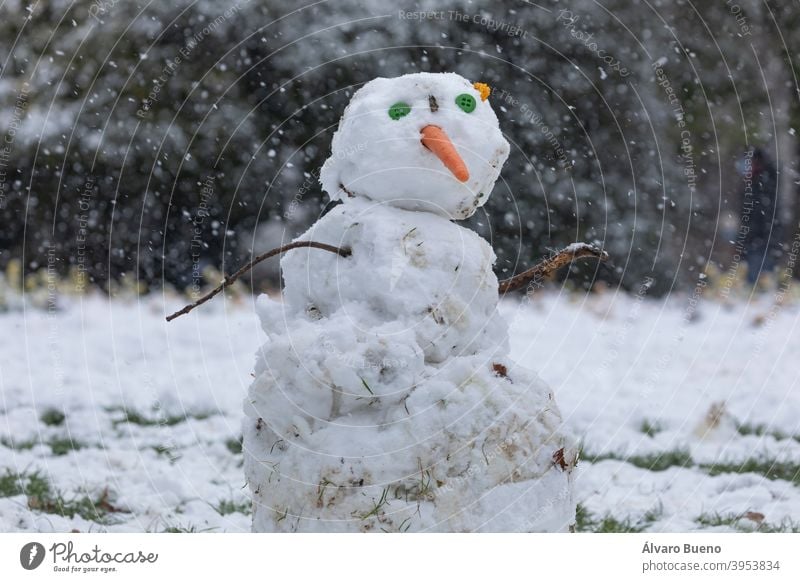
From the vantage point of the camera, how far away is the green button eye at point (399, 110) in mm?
2090

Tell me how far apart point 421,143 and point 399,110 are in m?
0.10

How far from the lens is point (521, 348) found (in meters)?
5.06

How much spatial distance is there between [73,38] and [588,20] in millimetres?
3099

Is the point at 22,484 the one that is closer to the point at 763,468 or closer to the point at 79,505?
the point at 79,505

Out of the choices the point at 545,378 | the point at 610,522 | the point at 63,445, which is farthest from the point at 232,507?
the point at 545,378

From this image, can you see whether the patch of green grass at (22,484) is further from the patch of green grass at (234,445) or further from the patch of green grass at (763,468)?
the patch of green grass at (763,468)

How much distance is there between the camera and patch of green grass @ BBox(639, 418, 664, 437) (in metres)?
3.81

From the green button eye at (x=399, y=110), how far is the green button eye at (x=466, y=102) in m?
0.12

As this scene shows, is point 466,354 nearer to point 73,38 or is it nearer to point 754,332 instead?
point 754,332

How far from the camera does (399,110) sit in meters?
2.09

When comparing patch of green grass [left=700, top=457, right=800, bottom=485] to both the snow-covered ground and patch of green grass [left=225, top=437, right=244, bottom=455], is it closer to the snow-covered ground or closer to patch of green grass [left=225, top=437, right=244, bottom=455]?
the snow-covered ground

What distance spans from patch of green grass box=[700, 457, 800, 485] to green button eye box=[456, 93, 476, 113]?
187cm

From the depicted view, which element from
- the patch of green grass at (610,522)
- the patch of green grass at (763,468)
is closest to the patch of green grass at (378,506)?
the patch of green grass at (610,522)

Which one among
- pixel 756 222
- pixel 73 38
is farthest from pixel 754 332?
pixel 73 38
